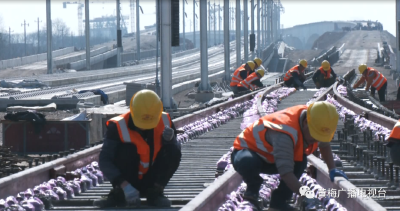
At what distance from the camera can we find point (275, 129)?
6.22 m

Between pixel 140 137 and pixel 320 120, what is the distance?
169 centimetres

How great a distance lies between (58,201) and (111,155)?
83 centimetres

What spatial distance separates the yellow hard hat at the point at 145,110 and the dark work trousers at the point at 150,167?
27 centimetres

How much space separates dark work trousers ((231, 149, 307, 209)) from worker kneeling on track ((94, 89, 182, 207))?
0.71m

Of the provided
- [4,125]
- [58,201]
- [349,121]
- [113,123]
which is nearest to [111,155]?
[113,123]

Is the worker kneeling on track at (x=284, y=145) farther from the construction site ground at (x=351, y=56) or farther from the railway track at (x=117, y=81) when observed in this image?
the railway track at (x=117, y=81)

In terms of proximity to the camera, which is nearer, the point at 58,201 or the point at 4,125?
the point at 58,201

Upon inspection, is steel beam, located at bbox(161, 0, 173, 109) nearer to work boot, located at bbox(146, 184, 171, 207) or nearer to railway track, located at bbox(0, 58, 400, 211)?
railway track, located at bbox(0, 58, 400, 211)

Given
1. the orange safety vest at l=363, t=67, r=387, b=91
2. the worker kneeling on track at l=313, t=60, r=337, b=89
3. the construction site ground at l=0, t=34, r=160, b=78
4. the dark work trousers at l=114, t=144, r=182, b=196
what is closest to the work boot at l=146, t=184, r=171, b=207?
the dark work trousers at l=114, t=144, r=182, b=196

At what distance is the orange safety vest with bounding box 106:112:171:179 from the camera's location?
676 cm

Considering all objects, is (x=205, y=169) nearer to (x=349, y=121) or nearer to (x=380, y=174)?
(x=380, y=174)

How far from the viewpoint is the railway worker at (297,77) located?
2757cm

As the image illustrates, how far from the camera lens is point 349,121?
1416 centimetres

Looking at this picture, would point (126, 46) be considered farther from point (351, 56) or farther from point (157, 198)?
point (157, 198)
